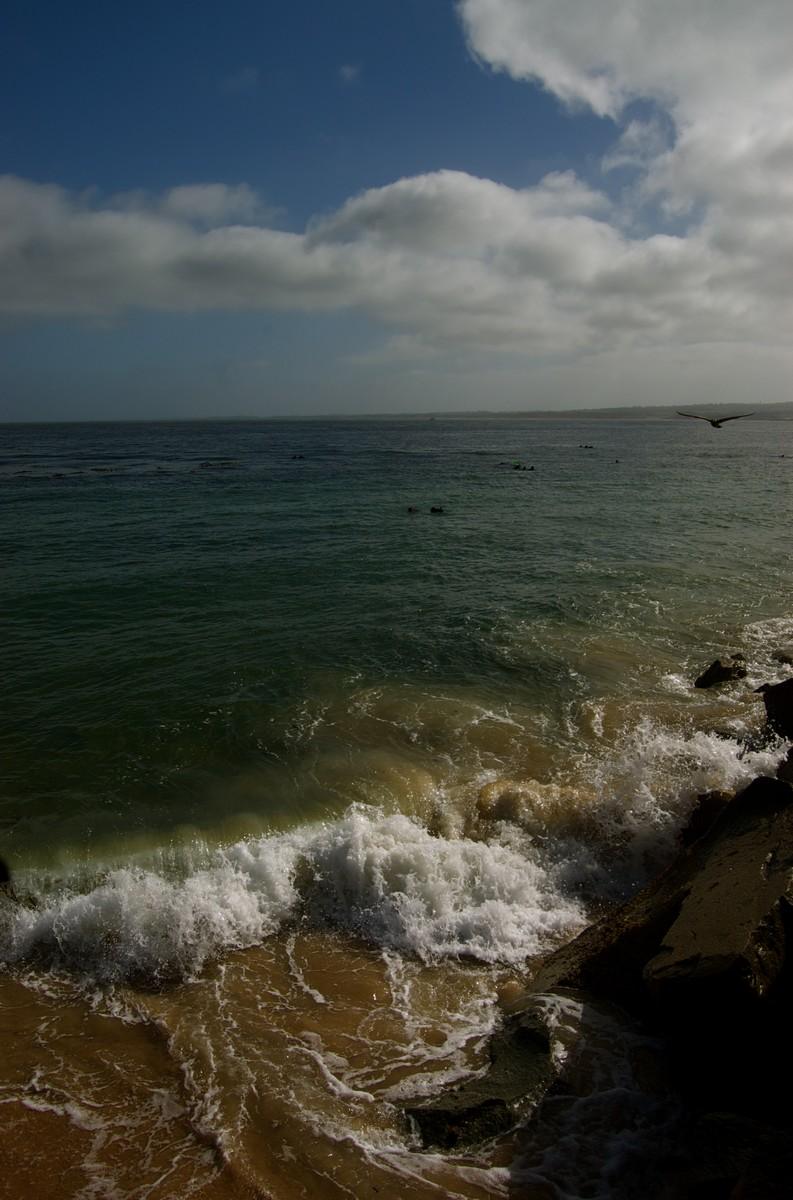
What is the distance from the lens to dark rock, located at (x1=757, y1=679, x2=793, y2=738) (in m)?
13.1

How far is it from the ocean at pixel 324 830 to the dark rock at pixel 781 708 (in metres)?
0.57

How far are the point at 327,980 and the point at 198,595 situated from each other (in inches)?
658

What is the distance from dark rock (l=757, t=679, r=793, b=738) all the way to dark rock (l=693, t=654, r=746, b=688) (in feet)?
8.03

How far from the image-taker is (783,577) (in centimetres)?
2583

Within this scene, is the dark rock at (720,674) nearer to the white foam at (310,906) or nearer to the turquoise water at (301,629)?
the turquoise water at (301,629)

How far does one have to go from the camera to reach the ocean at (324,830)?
6246 mm

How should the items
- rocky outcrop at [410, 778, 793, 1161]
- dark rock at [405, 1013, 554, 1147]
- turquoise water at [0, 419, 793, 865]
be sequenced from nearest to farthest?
rocky outcrop at [410, 778, 793, 1161] < dark rock at [405, 1013, 554, 1147] < turquoise water at [0, 419, 793, 865]

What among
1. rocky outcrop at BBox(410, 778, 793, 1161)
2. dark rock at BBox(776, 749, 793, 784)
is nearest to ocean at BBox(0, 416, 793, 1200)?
rocky outcrop at BBox(410, 778, 793, 1161)

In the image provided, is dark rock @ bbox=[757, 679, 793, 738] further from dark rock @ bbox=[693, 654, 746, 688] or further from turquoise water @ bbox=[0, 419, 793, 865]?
turquoise water @ bbox=[0, 419, 793, 865]

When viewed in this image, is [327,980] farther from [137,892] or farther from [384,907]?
[137,892]

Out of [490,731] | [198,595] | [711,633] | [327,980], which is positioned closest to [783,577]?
[711,633]

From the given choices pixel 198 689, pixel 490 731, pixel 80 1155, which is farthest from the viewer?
pixel 198 689

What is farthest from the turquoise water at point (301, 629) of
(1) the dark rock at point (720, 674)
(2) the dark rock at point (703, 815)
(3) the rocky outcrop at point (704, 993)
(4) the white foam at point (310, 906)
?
(3) the rocky outcrop at point (704, 993)

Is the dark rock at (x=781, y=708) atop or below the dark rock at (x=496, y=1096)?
atop
